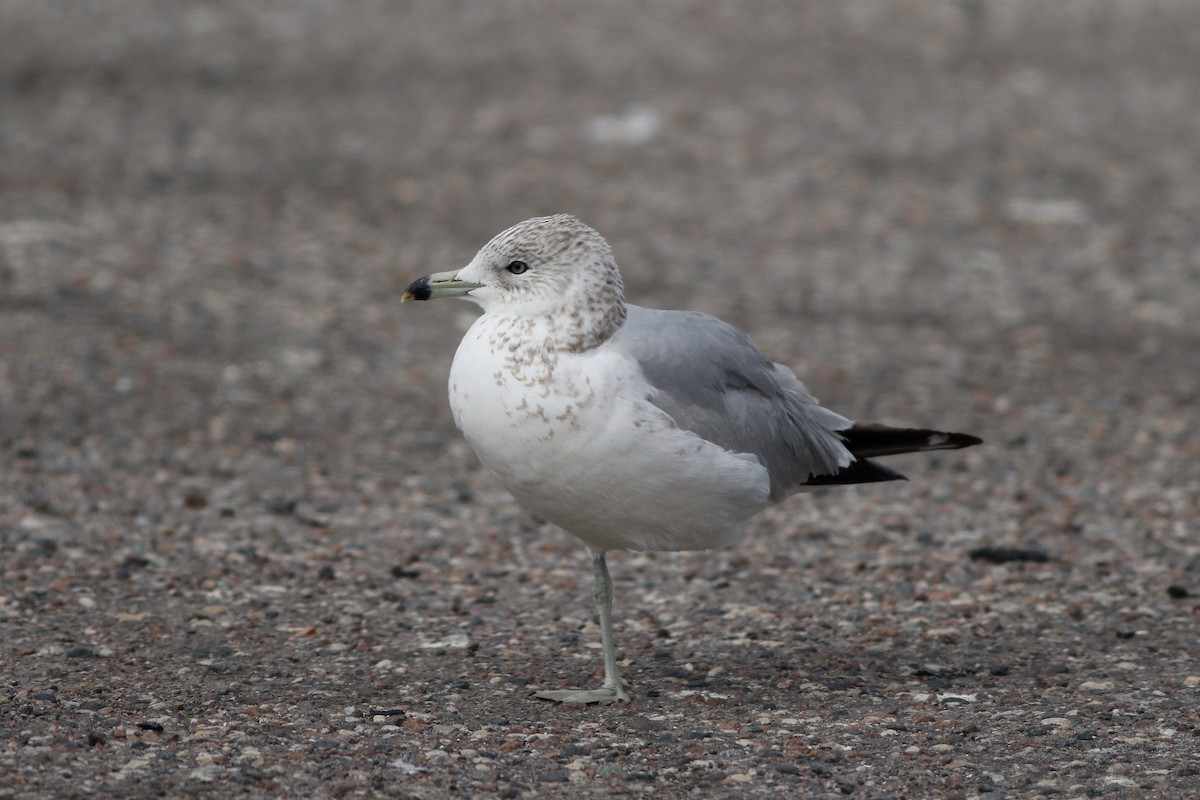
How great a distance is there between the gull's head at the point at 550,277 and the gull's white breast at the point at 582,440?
2.9 inches

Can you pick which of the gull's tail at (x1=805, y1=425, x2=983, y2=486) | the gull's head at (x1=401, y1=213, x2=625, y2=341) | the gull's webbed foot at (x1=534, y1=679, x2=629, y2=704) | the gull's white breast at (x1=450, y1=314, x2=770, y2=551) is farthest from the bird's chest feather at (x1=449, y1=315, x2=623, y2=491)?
the gull's tail at (x1=805, y1=425, x2=983, y2=486)

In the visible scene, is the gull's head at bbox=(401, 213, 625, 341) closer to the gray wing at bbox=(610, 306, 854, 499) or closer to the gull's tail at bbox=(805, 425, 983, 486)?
the gray wing at bbox=(610, 306, 854, 499)

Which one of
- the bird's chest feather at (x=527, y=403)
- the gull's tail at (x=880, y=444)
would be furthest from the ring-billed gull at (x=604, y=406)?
the gull's tail at (x=880, y=444)

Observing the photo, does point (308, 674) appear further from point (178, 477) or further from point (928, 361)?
point (928, 361)

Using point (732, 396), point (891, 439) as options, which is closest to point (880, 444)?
point (891, 439)

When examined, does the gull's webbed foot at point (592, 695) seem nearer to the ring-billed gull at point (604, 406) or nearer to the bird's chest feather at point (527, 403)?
the ring-billed gull at point (604, 406)

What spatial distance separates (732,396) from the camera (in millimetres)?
4648

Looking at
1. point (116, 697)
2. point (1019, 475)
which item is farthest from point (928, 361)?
point (116, 697)

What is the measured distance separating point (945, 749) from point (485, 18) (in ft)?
33.8

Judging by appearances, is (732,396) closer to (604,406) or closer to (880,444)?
(604,406)

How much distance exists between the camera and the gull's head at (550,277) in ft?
14.6

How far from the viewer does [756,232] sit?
33.7ft

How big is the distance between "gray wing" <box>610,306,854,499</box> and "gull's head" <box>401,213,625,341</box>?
→ 0.10m

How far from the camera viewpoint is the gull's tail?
16.4ft
